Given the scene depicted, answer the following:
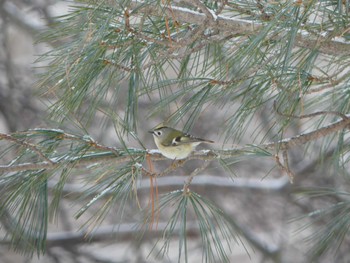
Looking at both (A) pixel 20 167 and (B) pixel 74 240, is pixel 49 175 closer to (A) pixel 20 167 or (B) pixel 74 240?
(A) pixel 20 167

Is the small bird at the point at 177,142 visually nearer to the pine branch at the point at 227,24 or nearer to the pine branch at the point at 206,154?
the pine branch at the point at 206,154

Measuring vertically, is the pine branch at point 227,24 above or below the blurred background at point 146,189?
above

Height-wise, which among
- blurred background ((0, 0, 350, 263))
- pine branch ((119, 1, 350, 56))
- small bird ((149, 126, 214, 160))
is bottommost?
blurred background ((0, 0, 350, 263))

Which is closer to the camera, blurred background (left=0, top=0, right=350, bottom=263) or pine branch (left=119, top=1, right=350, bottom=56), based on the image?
pine branch (left=119, top=1, right=350, bottom=56)

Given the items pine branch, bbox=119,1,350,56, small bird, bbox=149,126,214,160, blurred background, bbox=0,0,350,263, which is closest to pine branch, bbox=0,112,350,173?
pine branch, bbox=119,1,350,56

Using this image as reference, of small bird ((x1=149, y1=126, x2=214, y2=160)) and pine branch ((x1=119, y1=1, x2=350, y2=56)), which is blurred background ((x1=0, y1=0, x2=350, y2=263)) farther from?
pine branch ((x1=119, y1=1, x2=350, y2=56))

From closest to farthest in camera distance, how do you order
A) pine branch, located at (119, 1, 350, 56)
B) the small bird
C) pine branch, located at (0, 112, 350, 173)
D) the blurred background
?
pine branch, located at (119, 1, 350, 56) → pine branch, located at (0, 112, 350, 173) → the small bird → the blurred background

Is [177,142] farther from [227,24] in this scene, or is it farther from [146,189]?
[146,189]

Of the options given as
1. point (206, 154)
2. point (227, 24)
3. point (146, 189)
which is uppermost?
point (227, 24)

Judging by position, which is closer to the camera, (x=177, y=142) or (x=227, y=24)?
(x=227, y=24)

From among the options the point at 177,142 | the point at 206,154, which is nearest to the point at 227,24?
the point at 206,154

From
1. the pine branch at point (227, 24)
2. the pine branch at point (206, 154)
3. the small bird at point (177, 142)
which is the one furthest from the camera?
the small bird at point (177, 142)

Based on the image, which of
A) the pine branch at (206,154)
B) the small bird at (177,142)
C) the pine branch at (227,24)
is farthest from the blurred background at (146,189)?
the pine branch at (227,24)

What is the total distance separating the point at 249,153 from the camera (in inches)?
49.3
